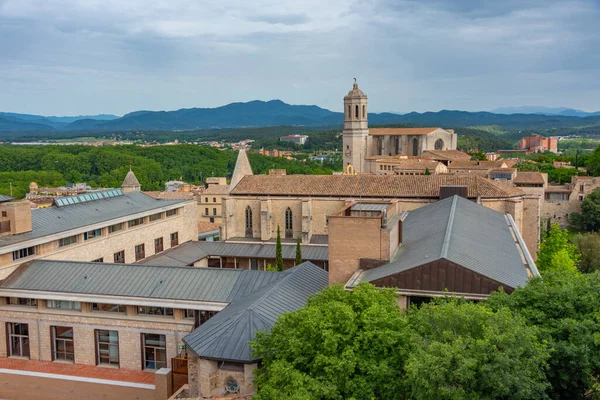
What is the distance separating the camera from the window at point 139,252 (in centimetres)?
4331

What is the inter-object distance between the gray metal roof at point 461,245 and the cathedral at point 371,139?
260 feet

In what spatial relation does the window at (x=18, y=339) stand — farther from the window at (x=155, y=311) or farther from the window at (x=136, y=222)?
the window at (x=136, y=222)

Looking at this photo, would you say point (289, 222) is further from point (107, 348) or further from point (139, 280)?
point (107, 348)

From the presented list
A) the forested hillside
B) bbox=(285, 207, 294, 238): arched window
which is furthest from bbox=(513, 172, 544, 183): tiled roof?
the forested hillside

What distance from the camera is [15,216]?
3428 cm

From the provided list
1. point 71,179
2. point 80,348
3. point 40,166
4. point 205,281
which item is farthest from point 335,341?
point 40,166

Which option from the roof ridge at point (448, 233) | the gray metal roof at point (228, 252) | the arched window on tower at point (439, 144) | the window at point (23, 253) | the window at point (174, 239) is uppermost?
the arched window on tower at point (439, 144)

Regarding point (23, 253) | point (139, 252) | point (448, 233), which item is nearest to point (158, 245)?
point (139, 252)

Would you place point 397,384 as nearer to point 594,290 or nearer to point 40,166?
point 594,290

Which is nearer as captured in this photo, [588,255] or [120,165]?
[588,255]

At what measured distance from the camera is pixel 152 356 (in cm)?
2925

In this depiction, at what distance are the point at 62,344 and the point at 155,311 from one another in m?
6.11

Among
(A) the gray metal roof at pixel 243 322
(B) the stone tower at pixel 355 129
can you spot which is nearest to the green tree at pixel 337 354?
(A) the gray metal roof at pixel 243 322

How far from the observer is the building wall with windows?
33969 millimetres
